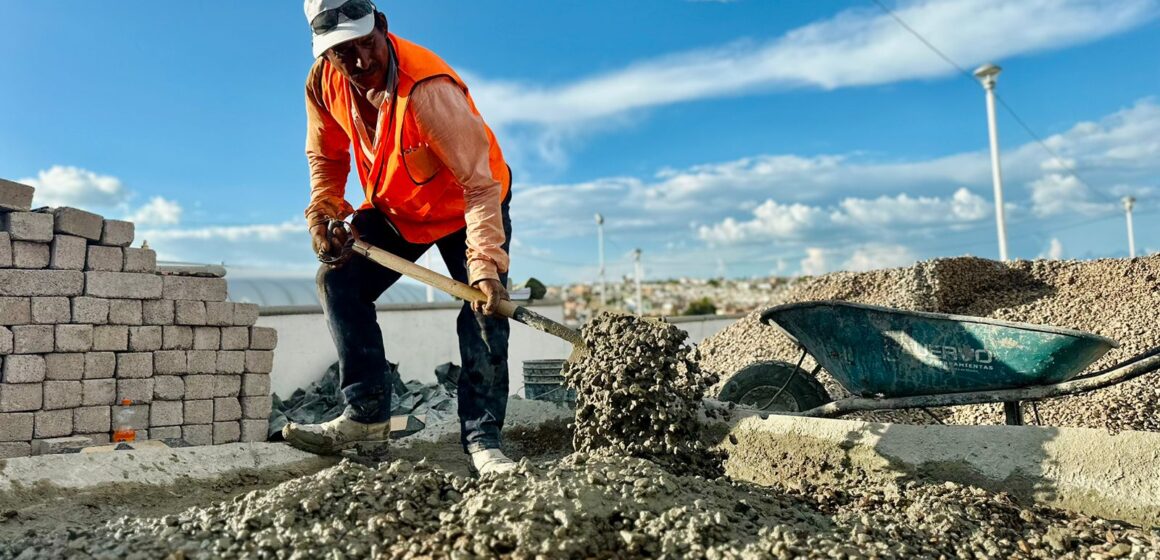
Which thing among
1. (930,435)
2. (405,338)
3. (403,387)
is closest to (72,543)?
(930,435)

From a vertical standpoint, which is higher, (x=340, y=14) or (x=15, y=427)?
(x=340, y=14)

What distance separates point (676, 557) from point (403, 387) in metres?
5.81

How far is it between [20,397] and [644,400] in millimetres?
4327

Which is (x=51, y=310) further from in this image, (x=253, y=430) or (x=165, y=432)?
(x=253, y=430)

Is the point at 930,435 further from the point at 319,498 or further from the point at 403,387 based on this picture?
the point at 403,387

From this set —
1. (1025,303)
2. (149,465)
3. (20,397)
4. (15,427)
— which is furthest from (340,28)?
(1025,303)

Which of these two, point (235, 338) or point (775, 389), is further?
point (235, 338)

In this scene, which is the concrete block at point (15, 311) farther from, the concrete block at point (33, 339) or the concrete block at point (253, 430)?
the concrete block at point (253, 430)

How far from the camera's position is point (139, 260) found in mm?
5465

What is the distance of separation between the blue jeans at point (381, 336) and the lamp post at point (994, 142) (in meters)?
8.76

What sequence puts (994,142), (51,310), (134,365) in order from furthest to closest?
1. (994,142)
2. (134,365)
3. (51,310)

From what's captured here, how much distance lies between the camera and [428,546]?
1896 mm

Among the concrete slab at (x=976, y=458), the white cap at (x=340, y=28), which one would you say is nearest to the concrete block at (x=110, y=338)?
the white cap at (x=340, y=28)

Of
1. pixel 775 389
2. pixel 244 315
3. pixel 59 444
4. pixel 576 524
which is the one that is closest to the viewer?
pixel 576 524
